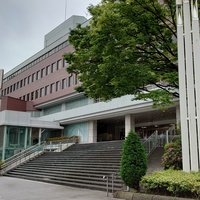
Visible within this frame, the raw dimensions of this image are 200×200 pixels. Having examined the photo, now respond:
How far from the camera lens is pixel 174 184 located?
322 inches

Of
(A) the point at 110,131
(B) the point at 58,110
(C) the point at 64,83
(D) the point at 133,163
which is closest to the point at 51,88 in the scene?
(B) the point at 58,110

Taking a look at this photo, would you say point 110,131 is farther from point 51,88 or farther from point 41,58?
point 41,58

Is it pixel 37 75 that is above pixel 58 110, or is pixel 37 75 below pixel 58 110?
above

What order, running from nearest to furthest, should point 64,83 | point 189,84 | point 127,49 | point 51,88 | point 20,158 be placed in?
1. point 189,84
2. point 127,49
3. point 20,158
4. point 64,83
5. point 51,88

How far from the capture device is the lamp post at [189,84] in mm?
9164

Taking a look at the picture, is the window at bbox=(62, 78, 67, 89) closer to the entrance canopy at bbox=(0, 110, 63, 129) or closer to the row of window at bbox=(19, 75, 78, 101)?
the row of window at bbox=(19, 75, 78, 101)

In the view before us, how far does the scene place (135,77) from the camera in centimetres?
1093

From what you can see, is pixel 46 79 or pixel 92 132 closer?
pixel 92 132

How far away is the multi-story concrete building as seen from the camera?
27.6 m

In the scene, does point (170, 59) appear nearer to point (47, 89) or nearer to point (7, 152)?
point (7, 152)

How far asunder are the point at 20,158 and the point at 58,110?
17.9 m

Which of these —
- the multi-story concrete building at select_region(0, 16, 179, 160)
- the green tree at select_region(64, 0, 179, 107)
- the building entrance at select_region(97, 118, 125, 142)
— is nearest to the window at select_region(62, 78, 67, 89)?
the multi-story concrete building at select_region(0, 16, 179, 160)

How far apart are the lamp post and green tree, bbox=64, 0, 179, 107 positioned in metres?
1.20

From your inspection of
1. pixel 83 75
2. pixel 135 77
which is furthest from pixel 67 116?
pixel 135 77
